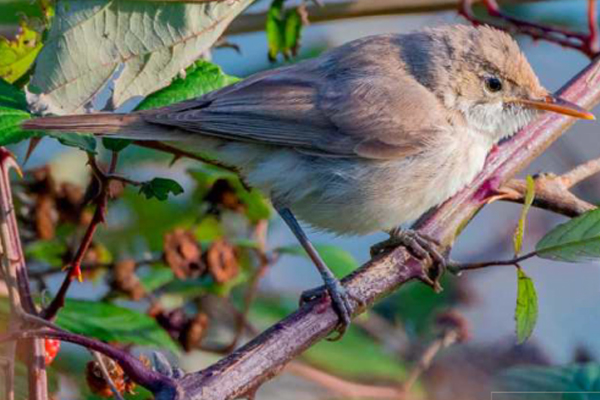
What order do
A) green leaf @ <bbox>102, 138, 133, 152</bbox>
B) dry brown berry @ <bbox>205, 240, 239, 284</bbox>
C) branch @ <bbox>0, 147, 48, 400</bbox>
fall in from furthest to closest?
1. dry brown berry @ <bbox>205, 240, 239, 284</bbox>
2. green leaf @ <bbox>102, 138, 133, 152</bbox>
3. branch @ <bbox>0, 147, 48, 400</bbox>

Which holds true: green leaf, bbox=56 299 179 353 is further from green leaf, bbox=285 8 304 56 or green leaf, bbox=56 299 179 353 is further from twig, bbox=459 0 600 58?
twig, bbox=459 0 600 58

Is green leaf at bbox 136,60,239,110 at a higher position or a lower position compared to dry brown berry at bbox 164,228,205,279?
higher

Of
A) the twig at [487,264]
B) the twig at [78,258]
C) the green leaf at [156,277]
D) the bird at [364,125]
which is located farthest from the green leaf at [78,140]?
the twig at [487,264]

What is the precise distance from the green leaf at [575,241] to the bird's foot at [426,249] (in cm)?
29

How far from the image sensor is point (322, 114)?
292 centimetres

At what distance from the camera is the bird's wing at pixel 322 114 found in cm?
282

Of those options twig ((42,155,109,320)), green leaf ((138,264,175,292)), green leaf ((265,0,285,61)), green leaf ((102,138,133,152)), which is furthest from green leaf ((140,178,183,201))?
green leaf ((265,0,285,61))

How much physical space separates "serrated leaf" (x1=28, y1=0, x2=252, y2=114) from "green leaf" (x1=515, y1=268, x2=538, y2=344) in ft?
3.16

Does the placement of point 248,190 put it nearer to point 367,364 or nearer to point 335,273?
point 335,273

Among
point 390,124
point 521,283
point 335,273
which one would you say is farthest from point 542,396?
point 390,124

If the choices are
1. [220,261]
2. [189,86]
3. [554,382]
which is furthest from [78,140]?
[554,382]

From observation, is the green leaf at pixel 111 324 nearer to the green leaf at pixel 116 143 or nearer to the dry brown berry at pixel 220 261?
the dry brown berry at pixel 220 261

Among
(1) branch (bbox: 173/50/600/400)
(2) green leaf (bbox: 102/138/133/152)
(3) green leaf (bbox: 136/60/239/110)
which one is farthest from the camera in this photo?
(3) green leaf (bbox: 136/60/239/110)

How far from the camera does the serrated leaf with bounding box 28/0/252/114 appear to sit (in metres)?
2.22
